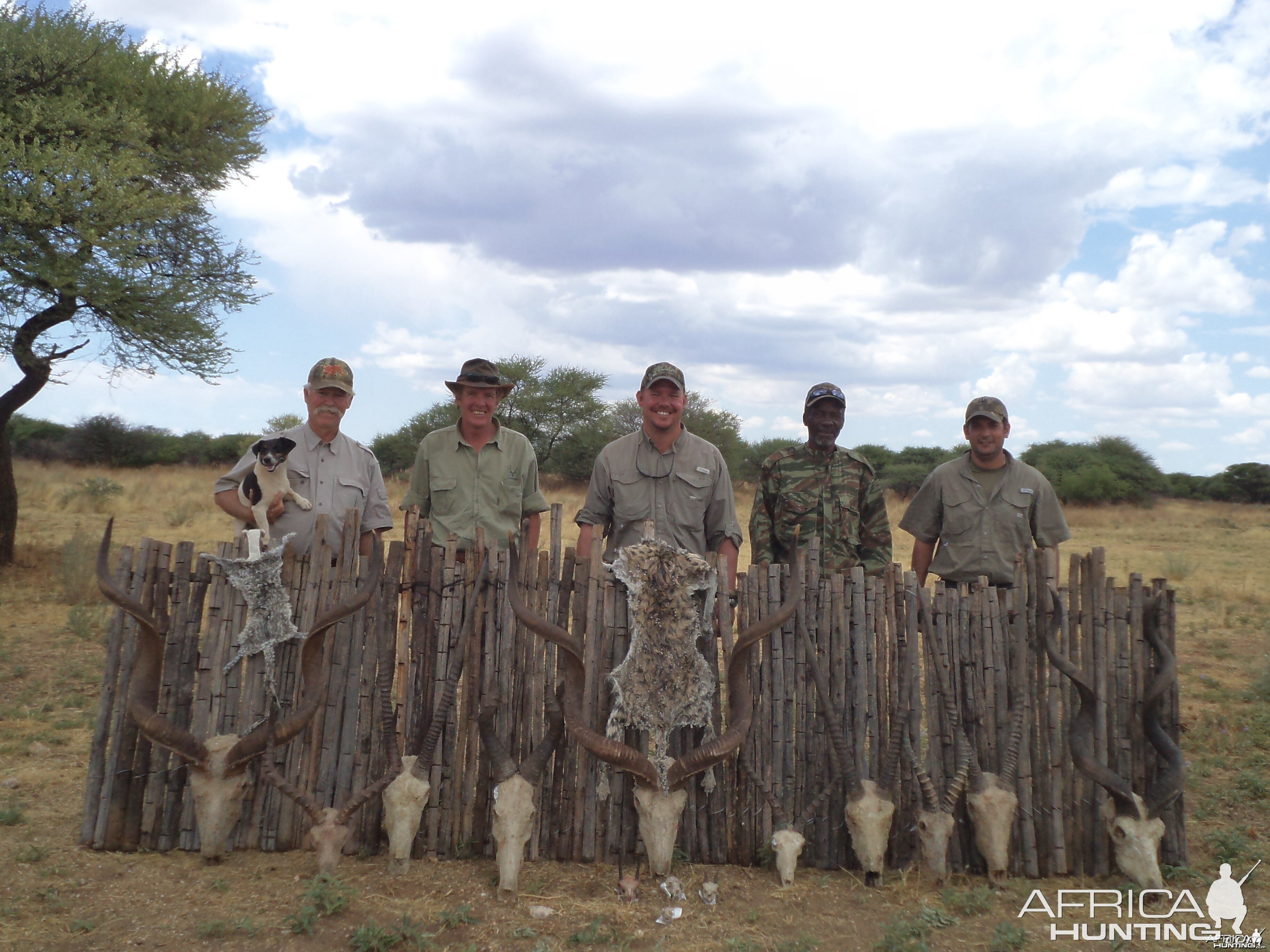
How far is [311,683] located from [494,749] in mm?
905

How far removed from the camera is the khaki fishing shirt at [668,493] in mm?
4809

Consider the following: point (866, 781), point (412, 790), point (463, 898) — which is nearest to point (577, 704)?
point (412, 790)

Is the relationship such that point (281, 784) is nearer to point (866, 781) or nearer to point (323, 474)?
point (323, 474)

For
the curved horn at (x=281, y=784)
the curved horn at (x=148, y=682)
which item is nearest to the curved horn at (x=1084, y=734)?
the curved horn at (x=281, y=784)

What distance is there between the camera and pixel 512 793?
400 centimetres

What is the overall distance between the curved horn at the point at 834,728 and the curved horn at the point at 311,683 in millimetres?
2051

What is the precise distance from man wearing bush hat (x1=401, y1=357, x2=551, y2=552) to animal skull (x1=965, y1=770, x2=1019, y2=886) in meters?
2.60

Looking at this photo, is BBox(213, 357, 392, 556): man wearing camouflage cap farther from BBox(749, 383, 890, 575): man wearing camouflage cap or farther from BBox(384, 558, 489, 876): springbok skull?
BBox(749, 383, 890, 575): man wearing camouflage cap

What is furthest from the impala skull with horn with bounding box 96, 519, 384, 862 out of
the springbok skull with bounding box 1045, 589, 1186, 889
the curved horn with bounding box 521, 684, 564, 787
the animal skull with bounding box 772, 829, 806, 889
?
the springbok skull with bounding box 1045, 589, 1186, 889

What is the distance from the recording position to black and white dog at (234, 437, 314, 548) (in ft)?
14.4

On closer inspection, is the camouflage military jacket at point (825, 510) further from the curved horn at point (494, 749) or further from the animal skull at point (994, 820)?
the curved horn at point (494, 749)

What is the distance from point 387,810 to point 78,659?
5.70m

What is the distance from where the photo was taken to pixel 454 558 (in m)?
4.38

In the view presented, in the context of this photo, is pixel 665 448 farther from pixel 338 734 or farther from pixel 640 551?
pixel 338 734
